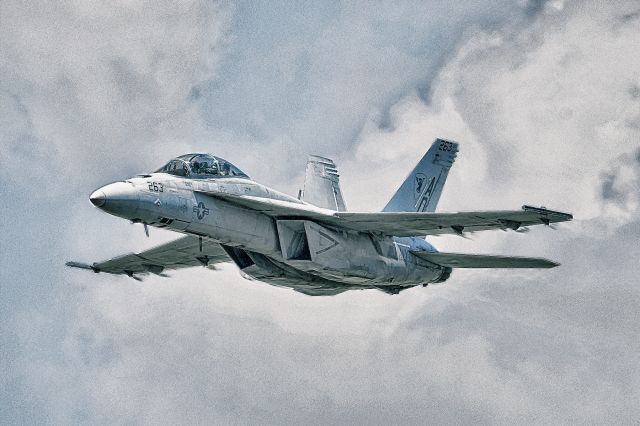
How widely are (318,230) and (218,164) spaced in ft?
13.0

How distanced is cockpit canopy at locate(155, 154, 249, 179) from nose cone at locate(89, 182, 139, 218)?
1805 mm

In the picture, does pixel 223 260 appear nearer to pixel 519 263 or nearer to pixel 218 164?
pixel 218 164

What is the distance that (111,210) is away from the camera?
111ft

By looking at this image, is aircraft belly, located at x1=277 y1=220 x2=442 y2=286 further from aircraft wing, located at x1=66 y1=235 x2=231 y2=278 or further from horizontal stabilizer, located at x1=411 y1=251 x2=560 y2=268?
aircraft wing, located at x1=66 y1=235 x2=231 y2=278

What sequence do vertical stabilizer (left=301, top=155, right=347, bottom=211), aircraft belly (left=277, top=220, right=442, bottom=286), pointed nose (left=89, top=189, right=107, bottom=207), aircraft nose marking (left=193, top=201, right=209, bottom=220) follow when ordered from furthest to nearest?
vertical stabilizer (left=301, top=155, right=347, bottom=211), aircraft belly (left=277, top=220, right=442, bottom=286), aircraft nose marking (left=193, top=201, right=209, bottom=220), pointed nose (left=89, top=189, right=107, bottom=207)

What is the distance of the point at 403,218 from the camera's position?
37.5 metres

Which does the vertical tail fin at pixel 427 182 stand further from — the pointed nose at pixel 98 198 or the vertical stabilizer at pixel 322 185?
the pointed nose at pixel 98 198

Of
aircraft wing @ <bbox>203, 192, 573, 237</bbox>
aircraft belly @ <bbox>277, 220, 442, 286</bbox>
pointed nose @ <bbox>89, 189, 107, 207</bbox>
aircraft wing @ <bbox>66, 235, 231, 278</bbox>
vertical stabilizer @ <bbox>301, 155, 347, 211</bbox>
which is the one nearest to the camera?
pointed nose @ <bbox>89, 189, 107, 207</bbox>

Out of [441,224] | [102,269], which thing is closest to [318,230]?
[441,224]

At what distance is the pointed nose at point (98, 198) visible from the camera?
3359 centimetres

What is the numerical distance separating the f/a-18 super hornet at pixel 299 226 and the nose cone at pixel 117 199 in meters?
0.03

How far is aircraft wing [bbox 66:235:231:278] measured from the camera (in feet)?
139

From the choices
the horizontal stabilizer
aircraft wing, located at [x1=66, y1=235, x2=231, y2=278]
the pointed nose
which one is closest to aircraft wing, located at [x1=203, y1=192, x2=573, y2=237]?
the horizontal stabilizer

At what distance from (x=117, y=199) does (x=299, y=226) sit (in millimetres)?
6598
